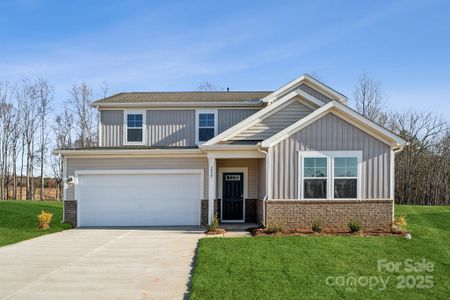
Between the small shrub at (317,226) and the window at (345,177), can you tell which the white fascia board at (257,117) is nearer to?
the window at (345,177)

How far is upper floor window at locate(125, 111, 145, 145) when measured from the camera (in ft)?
59.5

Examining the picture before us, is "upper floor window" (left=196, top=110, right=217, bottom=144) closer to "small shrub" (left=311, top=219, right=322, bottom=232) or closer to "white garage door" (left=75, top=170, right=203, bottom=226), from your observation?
"white garage door" (left=75, top=170, right=203, bottom=226)

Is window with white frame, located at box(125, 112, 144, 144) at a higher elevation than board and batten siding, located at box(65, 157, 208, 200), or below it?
higher

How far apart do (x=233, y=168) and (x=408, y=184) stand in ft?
63.9

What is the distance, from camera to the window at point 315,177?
13.5 metres

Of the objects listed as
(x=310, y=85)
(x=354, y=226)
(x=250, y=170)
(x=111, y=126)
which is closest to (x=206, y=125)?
(x=250, y=170)

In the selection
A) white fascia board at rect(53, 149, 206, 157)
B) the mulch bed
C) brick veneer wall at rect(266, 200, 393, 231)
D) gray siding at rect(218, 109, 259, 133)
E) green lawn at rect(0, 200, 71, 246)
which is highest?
gray siding at rect(218, 109, 259, 133)

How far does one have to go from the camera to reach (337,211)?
13.4 metres

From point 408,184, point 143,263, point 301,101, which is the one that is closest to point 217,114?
point 301,101

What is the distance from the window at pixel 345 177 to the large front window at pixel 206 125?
6.30 m

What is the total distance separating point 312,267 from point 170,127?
11.2m

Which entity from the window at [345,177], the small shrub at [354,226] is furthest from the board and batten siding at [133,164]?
the small shrub at [354,226]

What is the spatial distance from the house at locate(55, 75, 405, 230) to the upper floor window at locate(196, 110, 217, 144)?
4 cm

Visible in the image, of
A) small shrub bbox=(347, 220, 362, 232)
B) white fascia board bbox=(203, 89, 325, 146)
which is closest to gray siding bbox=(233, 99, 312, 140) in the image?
white fascia board bbox=(203, 89, 325, 146)
